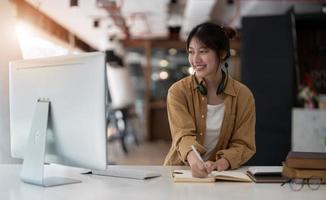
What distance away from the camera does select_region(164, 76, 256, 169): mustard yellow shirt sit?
2090mm

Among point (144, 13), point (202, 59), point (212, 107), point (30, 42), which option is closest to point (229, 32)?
point (202, 59)

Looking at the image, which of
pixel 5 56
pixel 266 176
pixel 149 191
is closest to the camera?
pixel 149 191

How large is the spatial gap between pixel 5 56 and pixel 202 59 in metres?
1.38

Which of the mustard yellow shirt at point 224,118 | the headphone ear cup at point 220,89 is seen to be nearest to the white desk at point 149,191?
the mustard yellow shirt at point 224,118

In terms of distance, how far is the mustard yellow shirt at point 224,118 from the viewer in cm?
209

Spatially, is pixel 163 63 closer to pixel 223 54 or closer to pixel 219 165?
pixel 223 54

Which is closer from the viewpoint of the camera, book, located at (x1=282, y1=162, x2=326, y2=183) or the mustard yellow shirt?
book, located at (x1=282, y1=162, x2=326, y2=183)

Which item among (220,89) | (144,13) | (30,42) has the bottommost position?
(220,89)

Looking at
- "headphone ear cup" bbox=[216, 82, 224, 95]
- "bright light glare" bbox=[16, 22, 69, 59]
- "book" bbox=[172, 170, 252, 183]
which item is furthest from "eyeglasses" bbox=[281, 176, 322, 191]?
"bright light glare" bbox=[16, 22, 69, 59]

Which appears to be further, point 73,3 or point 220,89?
point 73,3

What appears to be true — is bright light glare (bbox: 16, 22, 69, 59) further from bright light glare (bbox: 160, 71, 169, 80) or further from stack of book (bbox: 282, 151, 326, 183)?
bright light glare (bbox: 160, 71, 169, 80)

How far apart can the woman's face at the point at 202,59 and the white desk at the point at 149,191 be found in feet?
1.94

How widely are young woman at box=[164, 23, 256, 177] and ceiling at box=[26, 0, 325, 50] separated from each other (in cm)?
150

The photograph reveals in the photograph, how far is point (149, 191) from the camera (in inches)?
65.1
